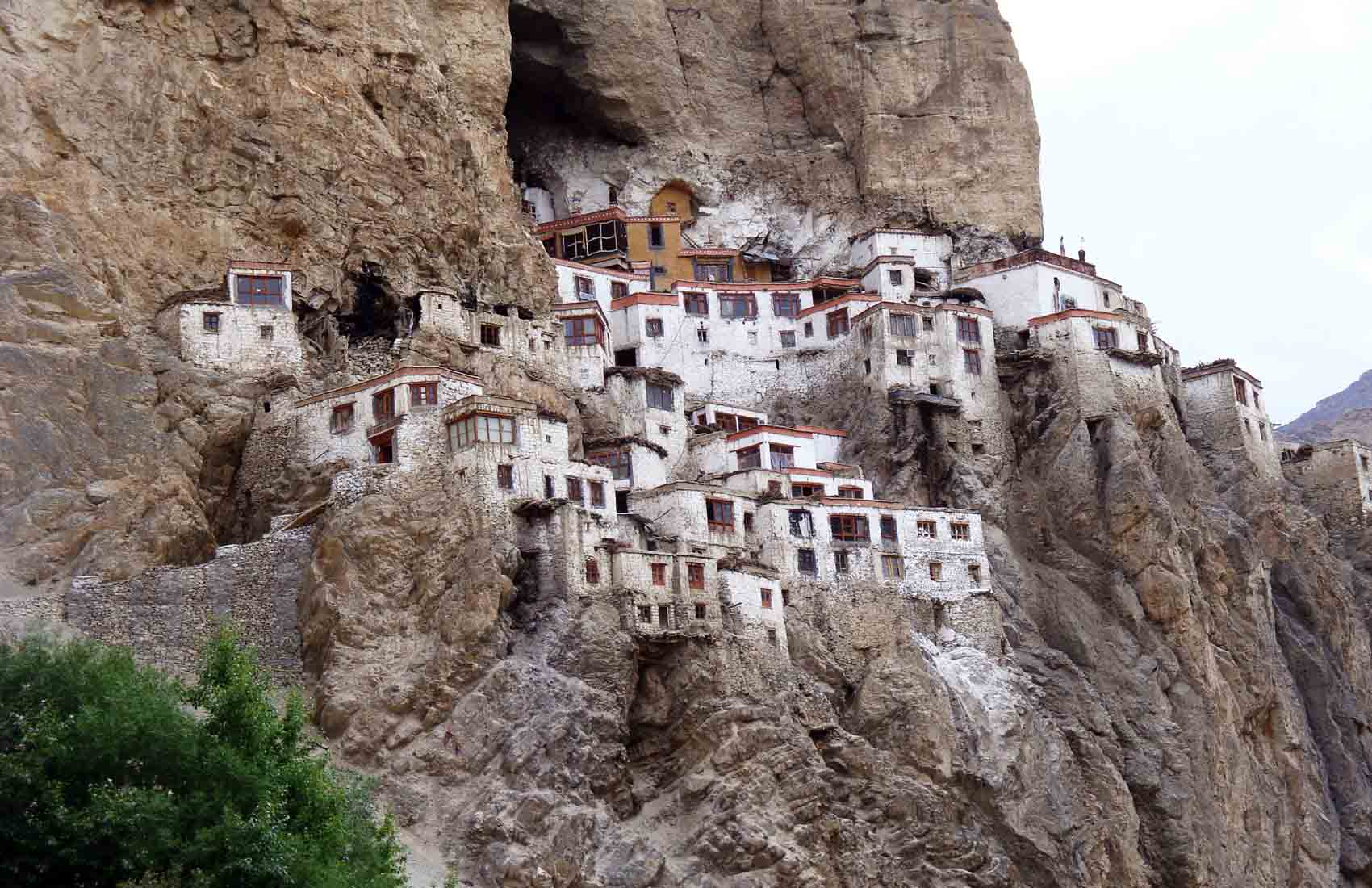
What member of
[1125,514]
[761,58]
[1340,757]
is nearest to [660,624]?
[1125,514]

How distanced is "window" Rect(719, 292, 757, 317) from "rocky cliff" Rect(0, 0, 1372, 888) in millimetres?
4786

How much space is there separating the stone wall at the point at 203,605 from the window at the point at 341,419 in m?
3.92

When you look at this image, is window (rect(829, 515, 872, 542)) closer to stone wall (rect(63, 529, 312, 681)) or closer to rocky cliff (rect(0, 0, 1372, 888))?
rocky cliff (rect(0, 0, 1372, 888))

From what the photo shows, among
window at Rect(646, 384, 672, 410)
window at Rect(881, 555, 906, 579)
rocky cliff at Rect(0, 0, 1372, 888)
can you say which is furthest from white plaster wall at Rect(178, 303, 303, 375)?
window at Rect(881, 555, 906, 579)

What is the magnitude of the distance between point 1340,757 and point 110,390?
48011mm

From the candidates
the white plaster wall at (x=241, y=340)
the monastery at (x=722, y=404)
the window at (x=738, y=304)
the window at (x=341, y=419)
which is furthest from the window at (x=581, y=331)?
the window at (x=341, y=419)

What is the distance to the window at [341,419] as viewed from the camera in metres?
59.6

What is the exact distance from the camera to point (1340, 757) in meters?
77.6

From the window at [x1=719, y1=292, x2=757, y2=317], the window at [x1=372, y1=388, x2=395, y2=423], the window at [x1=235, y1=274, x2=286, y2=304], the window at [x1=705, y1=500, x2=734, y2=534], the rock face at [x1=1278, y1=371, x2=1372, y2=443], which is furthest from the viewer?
the rock face at [x1=1278, y1=371, x2=1372, y2=443]

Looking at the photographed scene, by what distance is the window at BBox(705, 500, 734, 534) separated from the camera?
210 feet

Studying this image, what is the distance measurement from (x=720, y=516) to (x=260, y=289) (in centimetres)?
1602

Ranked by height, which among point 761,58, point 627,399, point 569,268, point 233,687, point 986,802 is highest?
point 761,58

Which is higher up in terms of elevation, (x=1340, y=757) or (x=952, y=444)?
(x=952, y=444)

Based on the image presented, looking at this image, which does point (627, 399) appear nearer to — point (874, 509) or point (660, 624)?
point (874, 509)
